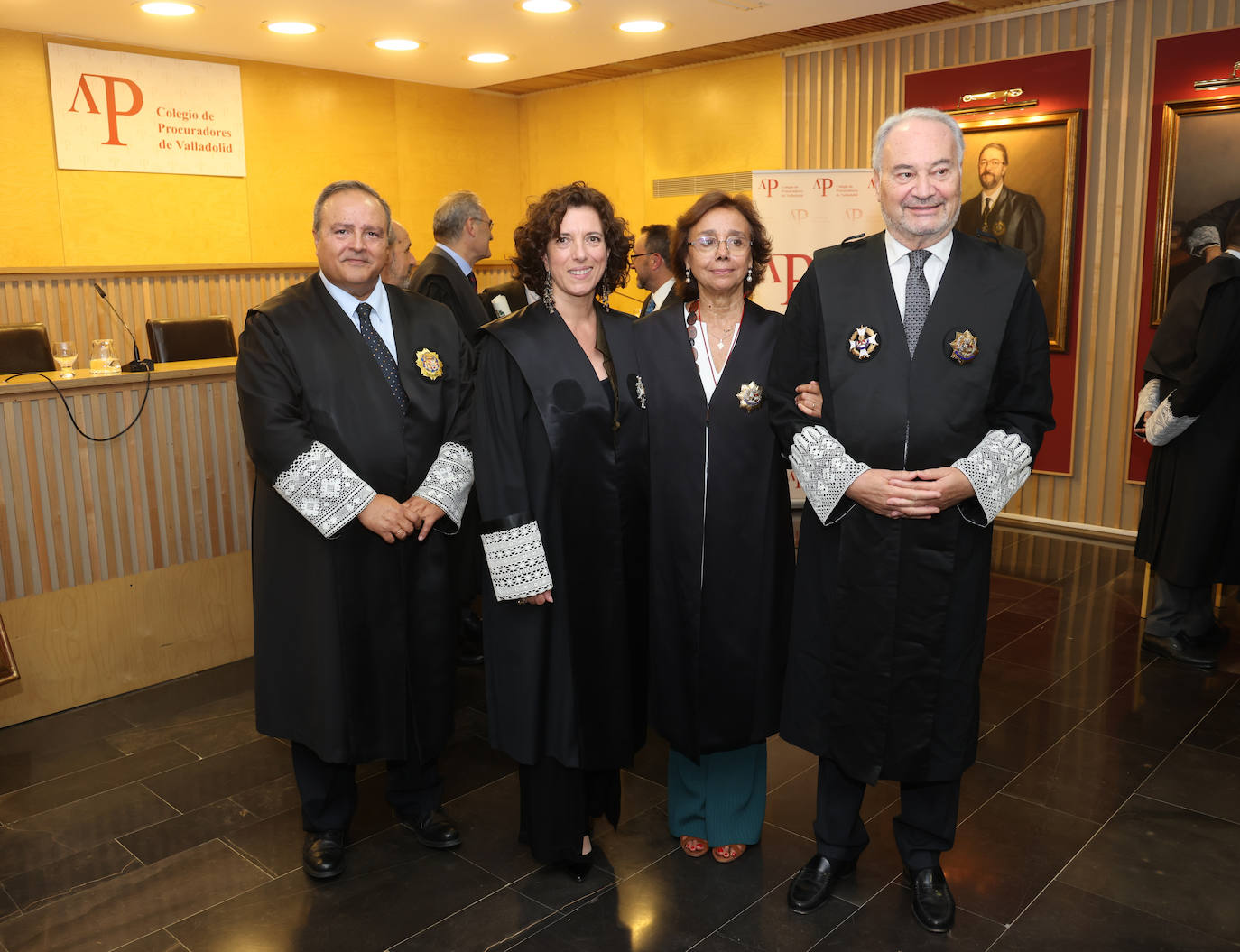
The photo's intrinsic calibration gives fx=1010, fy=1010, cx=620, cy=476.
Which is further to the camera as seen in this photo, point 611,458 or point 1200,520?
point 1200,520

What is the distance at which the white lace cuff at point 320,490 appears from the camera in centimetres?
260

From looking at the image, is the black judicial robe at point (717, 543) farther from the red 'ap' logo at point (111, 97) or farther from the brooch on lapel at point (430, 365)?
the red 'ap' logo at point (111, 97)

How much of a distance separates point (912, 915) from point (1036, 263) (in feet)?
16.0

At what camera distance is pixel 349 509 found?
8.61 feet

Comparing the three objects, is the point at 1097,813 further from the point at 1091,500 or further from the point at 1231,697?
the point at 1091,500

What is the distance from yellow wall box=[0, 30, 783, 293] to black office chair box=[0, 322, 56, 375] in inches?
82.6

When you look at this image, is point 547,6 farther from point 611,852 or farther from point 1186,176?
point 611,852

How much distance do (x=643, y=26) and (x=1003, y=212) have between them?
2635mm

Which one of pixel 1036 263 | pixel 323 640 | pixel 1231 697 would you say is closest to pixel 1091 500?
pixel 1036 263

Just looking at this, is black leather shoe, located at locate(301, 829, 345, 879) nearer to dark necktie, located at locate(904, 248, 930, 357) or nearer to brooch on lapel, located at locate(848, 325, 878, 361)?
brooch on lapel, located at locate(848, 325, 878, 361)

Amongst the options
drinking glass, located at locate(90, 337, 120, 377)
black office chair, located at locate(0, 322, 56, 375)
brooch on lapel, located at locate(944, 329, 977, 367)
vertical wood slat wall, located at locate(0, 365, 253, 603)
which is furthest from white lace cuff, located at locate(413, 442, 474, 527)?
black office chair, located at locate(0, 322, 56, 375)

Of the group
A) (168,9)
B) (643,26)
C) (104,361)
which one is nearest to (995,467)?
(104,361)

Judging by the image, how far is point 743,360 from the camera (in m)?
2.58

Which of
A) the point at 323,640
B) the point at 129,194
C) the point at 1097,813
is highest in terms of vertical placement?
the point at 129,194
